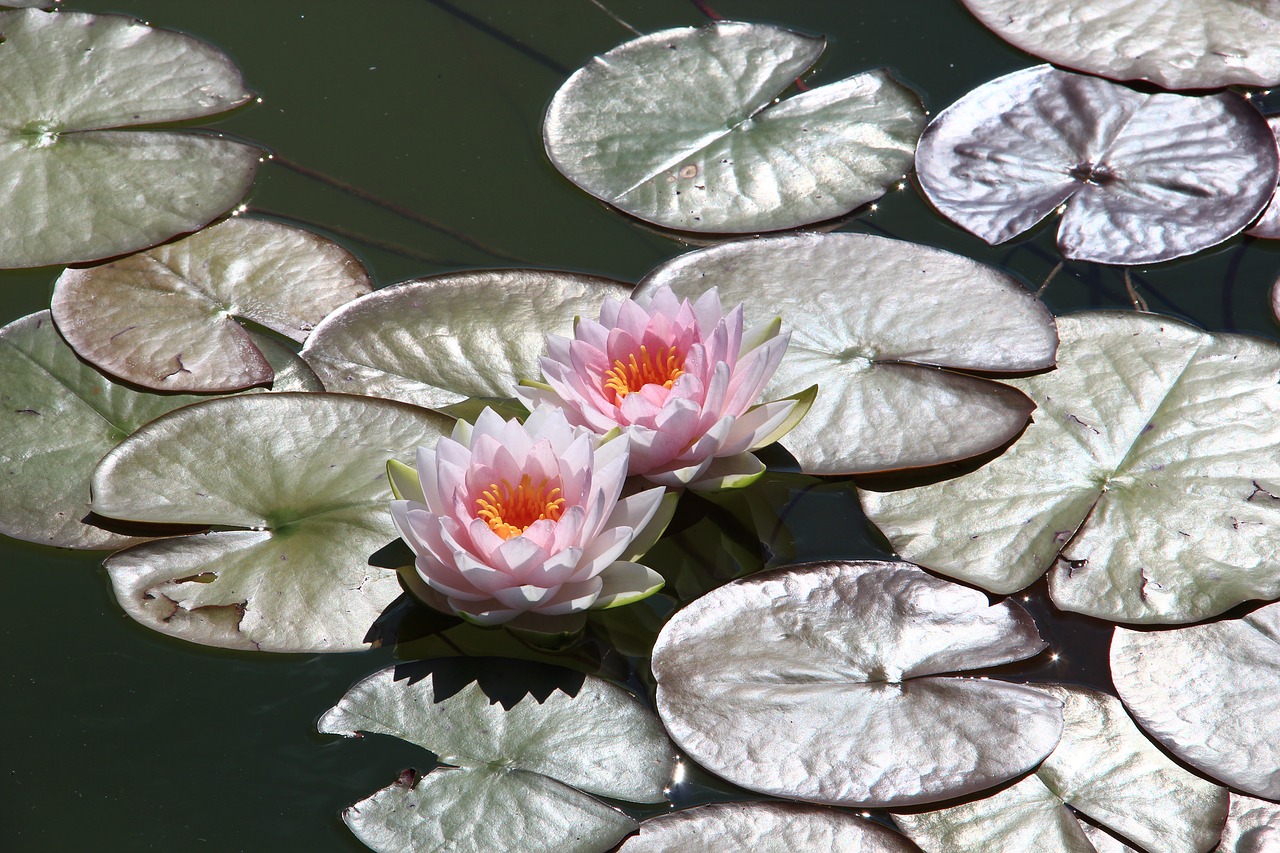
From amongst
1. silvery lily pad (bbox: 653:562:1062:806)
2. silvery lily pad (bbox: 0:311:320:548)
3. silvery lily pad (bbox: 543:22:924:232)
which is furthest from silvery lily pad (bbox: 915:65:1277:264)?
silvery lily pad (bbox: 0:311:320:548)

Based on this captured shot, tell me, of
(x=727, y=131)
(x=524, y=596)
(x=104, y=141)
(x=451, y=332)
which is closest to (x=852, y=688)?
(x=524, y=596)

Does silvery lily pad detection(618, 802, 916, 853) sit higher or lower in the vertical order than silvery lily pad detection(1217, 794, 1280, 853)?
lower

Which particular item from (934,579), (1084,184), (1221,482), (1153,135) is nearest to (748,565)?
(934,579)

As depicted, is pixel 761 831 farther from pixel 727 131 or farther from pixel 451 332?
pixel 727 131

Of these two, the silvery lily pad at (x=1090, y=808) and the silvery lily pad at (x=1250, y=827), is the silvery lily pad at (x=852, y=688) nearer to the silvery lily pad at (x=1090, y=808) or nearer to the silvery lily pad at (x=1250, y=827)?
the silvery lily pad at (x=1090, y=808)

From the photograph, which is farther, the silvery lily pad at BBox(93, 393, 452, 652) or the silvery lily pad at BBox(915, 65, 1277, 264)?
the silvery lily pad at BBox(915, 65, 1277, 264)

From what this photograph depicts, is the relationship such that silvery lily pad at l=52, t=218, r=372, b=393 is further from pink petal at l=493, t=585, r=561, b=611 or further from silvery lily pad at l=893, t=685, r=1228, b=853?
silvery lily pad at l=893, t=685, r=1228, b=853

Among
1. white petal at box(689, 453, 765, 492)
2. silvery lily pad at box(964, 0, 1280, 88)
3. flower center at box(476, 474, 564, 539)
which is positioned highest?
silvery lily pad at box(964, 0, 1280, 88)
